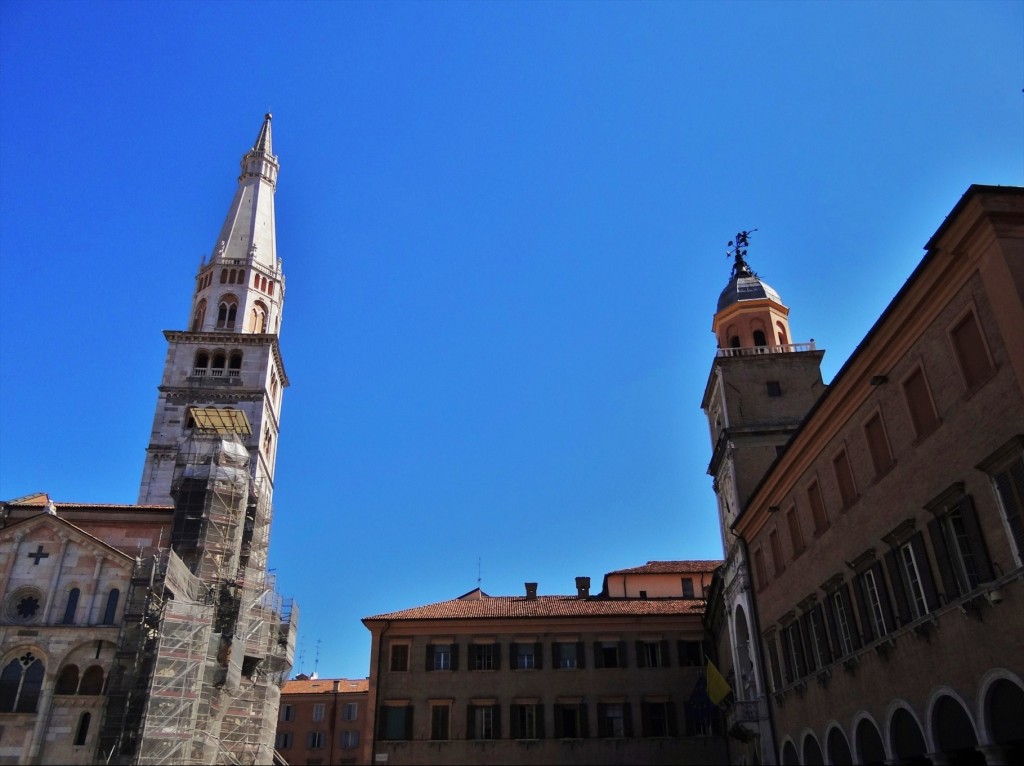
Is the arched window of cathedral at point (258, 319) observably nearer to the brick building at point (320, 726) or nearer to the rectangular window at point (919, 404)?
the brick building at point (320, 726)

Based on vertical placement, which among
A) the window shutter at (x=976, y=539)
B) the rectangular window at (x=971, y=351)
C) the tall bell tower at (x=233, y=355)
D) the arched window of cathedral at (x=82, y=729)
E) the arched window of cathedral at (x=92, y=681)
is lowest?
the arched window of cathedral at (x=82, y=729)

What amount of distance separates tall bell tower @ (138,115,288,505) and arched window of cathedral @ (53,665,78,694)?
47.1 ft

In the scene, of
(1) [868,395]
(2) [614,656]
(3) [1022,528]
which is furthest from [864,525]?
(2) [614,656]

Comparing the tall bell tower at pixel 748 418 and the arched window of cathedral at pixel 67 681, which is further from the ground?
the tall bell tower at pixel 748 418

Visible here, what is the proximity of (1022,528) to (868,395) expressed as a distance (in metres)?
6.81

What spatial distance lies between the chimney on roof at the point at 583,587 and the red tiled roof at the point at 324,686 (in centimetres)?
3072

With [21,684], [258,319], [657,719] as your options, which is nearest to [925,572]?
[657,719]

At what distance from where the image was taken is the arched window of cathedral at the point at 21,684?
31.2m

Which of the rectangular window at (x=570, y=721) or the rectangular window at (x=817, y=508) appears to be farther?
the rectangular window at (x=570, y=721)

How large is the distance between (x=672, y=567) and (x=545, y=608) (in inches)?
432

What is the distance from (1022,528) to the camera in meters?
15.0

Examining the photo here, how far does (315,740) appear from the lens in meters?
72.1

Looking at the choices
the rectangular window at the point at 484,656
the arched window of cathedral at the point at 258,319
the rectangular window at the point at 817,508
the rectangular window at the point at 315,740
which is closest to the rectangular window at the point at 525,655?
the rectangular window at the point at 484,656

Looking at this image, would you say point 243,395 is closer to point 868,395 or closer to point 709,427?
point 709,427
